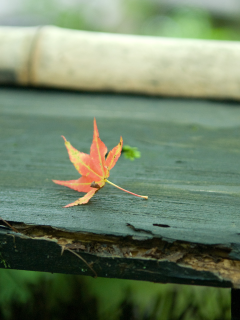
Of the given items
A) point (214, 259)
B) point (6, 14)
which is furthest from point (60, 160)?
point (6, 14)

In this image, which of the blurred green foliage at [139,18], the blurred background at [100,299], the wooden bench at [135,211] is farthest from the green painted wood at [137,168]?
the blurred green foliage at [139,18]

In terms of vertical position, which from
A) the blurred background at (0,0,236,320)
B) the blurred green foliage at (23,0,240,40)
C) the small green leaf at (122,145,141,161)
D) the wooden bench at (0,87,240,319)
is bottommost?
the blurred background at (0,0,236,320)

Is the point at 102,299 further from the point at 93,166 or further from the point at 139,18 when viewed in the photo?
the point at 139,18

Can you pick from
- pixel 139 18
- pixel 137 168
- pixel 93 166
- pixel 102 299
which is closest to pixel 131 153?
pixel 137 168

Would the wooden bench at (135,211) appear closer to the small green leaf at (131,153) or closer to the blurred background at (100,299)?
the small green leaf at (131,153)

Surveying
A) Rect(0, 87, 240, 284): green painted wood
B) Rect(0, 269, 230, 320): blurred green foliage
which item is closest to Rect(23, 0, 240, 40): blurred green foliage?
Rect(0, 87, 240, 284): green painted wood

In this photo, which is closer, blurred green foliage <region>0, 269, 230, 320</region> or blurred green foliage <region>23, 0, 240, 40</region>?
blurred green foliage <region>0, 269, 230, 320</region>

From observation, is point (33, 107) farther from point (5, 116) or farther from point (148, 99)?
point (148, 99)

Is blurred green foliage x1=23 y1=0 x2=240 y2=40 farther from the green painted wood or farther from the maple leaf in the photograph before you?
the maple leaf
